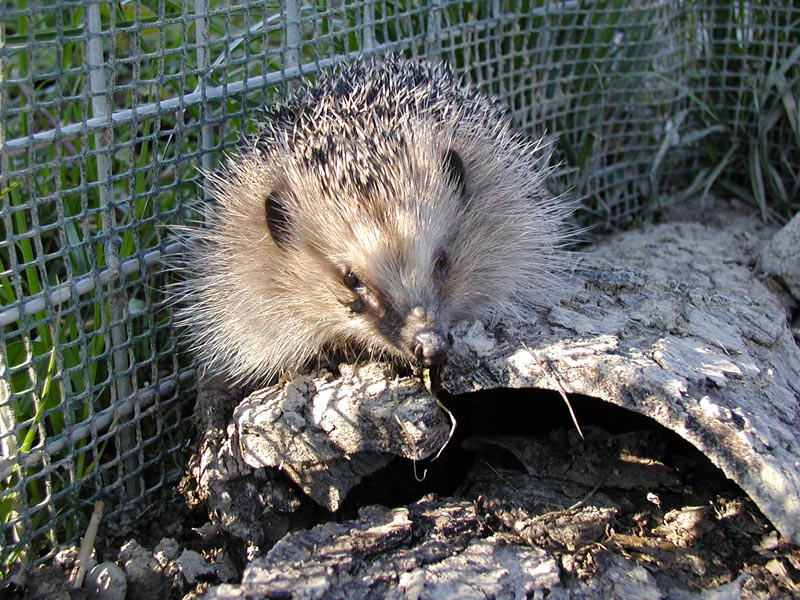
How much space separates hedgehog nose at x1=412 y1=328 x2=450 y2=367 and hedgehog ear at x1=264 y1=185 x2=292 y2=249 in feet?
2.62

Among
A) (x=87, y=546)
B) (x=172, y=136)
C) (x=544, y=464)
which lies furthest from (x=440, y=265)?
(x=87, y=546)

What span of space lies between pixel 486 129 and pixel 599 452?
1.51 metres

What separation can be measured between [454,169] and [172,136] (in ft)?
4.41

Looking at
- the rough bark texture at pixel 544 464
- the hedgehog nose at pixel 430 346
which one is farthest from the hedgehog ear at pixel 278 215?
the hedgehog nose at pixel 430 346

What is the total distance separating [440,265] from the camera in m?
3.27

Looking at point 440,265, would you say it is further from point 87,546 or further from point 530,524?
point 87,546

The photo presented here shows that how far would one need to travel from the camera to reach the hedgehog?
3.13 meters

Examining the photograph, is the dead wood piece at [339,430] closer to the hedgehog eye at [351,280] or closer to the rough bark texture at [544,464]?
the rough bark texture at [544,464]

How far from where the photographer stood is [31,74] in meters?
2.77

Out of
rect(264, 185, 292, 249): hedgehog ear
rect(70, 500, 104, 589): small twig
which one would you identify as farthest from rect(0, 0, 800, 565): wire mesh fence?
rect(264, 185, 292, 249): hedgehog ear

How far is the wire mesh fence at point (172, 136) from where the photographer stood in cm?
297

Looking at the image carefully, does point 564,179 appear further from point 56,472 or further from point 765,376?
point 56,472

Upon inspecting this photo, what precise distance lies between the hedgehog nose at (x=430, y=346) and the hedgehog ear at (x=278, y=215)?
0.80 metres

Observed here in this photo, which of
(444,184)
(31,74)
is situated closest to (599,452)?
(444,184)
